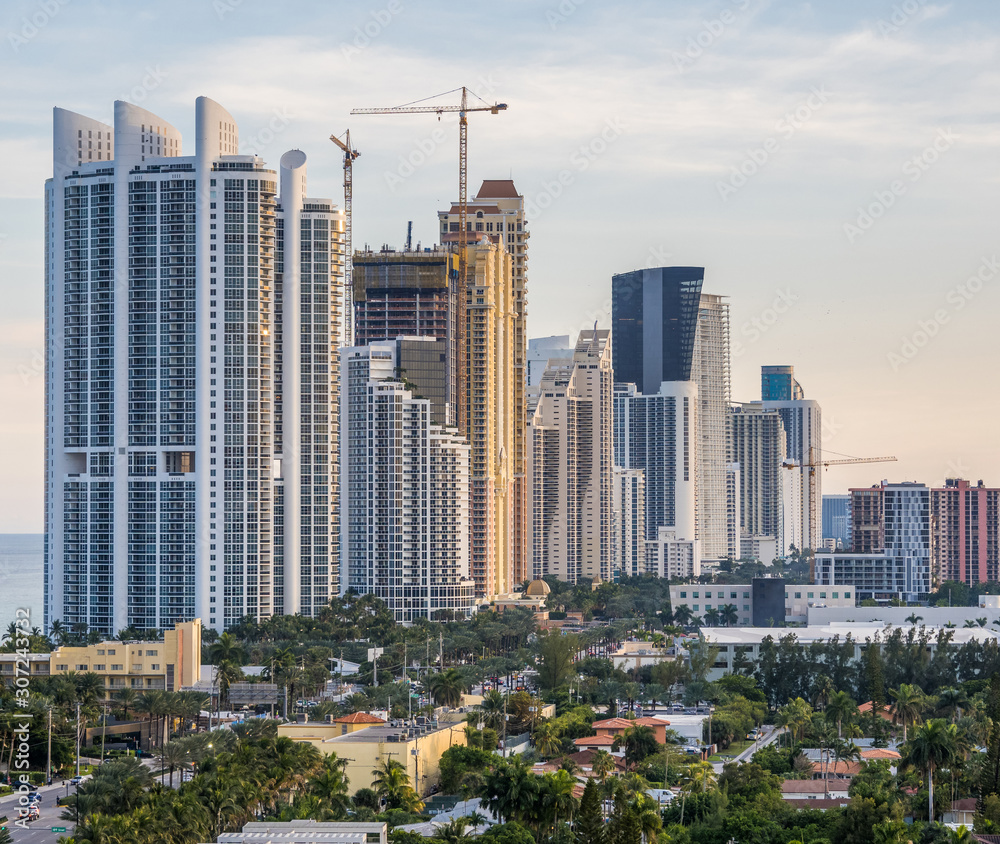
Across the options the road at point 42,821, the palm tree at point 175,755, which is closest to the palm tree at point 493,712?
the palm tree at point 175,755

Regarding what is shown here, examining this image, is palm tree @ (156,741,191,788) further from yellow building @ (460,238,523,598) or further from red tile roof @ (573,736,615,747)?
yellow building @ (460,238,523,598)

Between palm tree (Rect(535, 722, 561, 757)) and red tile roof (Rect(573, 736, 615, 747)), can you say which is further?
red tile roof (Rect(573, 736, 615, 747))

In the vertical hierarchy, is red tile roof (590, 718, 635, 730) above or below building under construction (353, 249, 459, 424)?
below

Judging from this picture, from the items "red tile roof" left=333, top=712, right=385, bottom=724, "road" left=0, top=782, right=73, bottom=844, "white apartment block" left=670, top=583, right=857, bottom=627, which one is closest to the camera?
"road" left=0, top=782, right=73, bottom=844

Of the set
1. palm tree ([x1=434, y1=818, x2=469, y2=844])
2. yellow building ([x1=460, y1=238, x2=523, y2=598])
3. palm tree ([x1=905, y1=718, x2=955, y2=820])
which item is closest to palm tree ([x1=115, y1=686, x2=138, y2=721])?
palm tree ([x1=434, y1=818, x2=469, y2=844])

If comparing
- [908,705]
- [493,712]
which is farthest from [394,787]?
[908,705]

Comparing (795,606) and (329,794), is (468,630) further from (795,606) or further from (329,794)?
(329,794)

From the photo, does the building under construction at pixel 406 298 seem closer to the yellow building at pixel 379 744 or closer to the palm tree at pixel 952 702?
the palm tree at pixel 952 702
